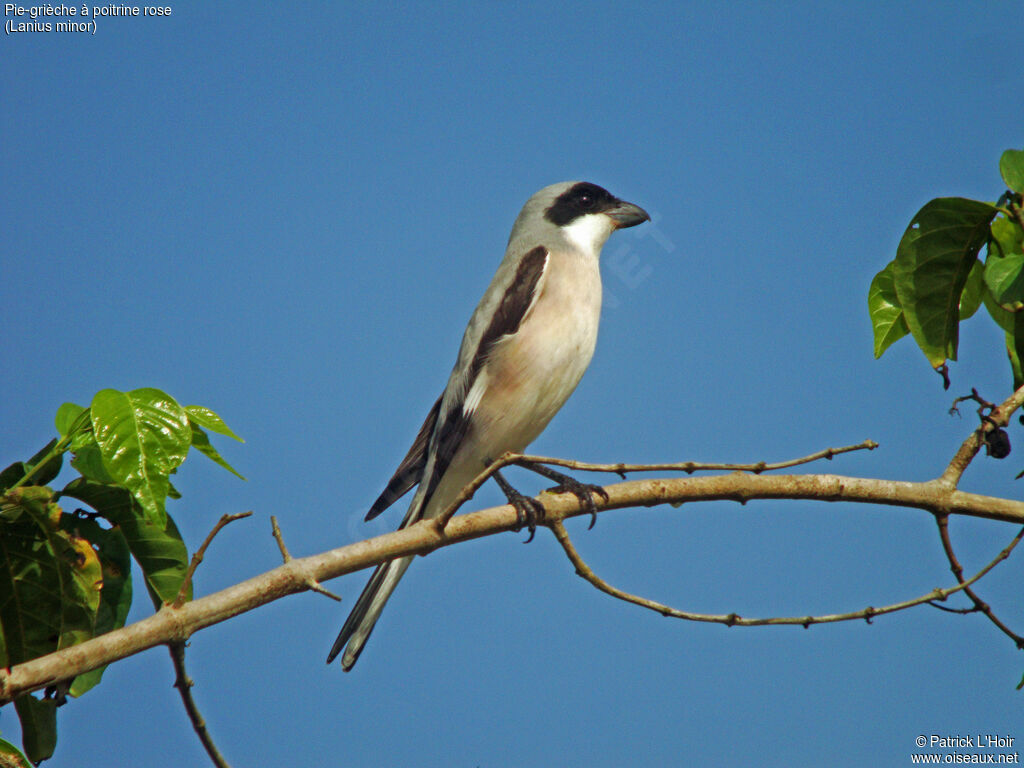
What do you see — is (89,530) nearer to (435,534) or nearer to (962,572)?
(435,534)

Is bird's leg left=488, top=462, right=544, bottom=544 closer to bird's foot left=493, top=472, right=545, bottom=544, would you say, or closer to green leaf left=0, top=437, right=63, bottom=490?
bird's foot left=493, top=472, right=545, bottom=544

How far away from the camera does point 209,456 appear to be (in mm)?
2418

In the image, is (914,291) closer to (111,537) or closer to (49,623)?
(111,537)

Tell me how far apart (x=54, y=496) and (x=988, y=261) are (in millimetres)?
3018

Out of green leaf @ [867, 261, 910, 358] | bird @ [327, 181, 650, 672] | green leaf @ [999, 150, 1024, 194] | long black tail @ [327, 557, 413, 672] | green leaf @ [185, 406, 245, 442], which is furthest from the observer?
bird @ [327, 181, 650, 672]

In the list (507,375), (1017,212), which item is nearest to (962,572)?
(1017,212)

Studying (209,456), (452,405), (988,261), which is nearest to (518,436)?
(452,405)

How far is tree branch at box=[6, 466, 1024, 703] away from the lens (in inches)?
85.3

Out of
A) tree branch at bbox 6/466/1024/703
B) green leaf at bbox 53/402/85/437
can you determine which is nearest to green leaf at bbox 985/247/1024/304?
tree branch at bbox 6/466/1024/703

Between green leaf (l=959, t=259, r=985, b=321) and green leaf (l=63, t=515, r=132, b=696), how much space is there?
9.72 feet

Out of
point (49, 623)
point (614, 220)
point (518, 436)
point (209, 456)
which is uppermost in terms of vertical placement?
point (614, 220)

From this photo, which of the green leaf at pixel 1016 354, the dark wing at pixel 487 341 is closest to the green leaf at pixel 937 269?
the green leaf at pixel 1016 354

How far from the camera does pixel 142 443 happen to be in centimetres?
225

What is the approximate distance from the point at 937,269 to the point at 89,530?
9.47 ft
